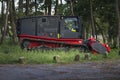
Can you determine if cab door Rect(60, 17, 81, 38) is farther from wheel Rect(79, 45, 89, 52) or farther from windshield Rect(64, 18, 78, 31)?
wheel Rect(79, 45, 89, 52)

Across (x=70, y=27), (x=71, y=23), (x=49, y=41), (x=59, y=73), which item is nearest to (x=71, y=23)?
(x=71, y=23)

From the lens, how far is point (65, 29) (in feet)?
102

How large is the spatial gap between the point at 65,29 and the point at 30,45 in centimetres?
316

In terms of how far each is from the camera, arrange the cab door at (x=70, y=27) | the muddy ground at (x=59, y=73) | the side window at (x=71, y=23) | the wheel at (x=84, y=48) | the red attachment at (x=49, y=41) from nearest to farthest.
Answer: the muddy ground at (x=59, y=73) → the wheel at (x=84, y=48) → the red attachment at (x=49, y=41) → the cab door at (x=70, y=27) → the side window at (x=71, y=23)

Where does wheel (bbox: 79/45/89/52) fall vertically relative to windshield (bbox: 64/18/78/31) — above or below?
below

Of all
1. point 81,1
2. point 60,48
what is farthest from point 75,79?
point 81,1

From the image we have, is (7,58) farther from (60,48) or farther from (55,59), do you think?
(60,48)

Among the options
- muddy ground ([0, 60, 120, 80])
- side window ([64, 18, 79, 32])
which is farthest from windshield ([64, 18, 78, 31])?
muddy ground ([0, 60, 120, 80])

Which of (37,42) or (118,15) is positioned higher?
(118,15)

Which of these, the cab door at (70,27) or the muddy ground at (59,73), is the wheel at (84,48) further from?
the muddy ground at (59,73)

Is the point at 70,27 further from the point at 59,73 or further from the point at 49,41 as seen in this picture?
the point at 59,73

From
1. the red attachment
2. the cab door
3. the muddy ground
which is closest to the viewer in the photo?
the muddy ground

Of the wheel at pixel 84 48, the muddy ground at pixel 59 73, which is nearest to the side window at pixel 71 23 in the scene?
the wheel at pixel 84 48

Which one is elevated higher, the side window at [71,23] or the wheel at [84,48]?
the side window at [71,23]
